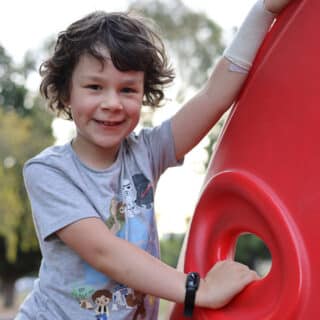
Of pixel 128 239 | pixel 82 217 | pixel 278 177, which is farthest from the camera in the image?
pixel 128 239

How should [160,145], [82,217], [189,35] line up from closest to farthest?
1. [82,217]
2. [160,145]
3. [189,35]

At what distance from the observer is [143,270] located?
124 centimetres

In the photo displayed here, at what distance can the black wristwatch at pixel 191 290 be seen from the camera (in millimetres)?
1225

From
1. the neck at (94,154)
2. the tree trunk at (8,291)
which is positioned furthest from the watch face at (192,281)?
the tree trunk at (8,291)

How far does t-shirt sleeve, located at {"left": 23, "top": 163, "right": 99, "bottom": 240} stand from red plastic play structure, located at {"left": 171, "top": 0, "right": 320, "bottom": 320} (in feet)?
0.80

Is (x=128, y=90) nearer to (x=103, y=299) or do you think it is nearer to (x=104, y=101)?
(x=104, y=101)

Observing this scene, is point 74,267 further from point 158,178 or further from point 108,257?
point 158,178

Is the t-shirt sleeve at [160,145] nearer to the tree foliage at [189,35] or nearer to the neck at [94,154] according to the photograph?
the neck at [94,154]

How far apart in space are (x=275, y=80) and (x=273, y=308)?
1.28 feet

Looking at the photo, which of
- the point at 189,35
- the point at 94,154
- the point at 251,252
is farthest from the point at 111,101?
the point at 251,252

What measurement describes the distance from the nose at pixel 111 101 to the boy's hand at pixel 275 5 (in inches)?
13.0

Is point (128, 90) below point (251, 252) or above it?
above

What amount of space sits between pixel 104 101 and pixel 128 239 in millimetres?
278

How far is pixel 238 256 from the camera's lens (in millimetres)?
12125
